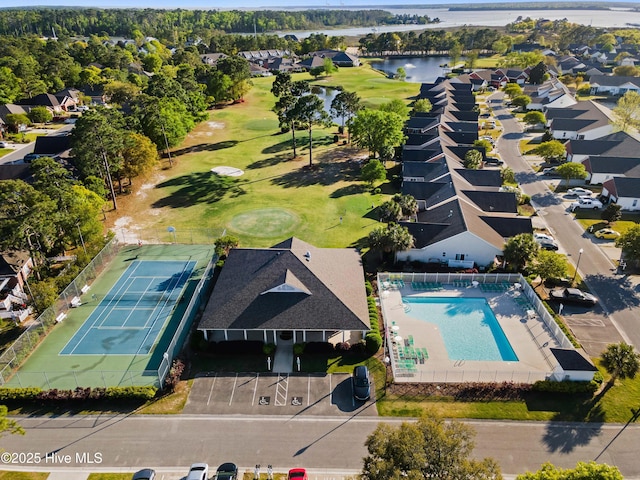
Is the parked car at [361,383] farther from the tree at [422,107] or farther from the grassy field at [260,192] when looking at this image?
the tree at [422,107]

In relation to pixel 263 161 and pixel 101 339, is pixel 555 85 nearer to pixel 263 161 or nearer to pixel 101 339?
pixel 263 161

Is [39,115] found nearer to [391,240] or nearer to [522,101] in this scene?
[391,240]

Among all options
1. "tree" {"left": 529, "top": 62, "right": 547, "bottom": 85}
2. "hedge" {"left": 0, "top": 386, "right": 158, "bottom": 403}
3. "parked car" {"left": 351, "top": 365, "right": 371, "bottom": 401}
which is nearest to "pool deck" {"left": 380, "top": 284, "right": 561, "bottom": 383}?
"parked car" {"left": 351, "top": 365, "right": 371, "bottom": 401}

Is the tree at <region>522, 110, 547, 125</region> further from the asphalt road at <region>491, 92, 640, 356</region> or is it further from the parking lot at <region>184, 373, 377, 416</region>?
the parking lot at <region>184, 373, 377, 416</region>

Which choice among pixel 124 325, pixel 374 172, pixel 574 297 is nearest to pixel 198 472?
pixel 124 325

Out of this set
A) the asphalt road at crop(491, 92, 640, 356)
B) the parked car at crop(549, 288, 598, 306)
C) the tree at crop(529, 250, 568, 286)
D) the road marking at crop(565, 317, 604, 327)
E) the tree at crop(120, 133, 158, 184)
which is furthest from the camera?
the tree at crop(120, 133, 158, 184)

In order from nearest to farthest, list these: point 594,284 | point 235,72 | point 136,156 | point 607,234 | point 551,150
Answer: point 594,284
point 607,234
point 136,156
point 551,150
point 235,72
